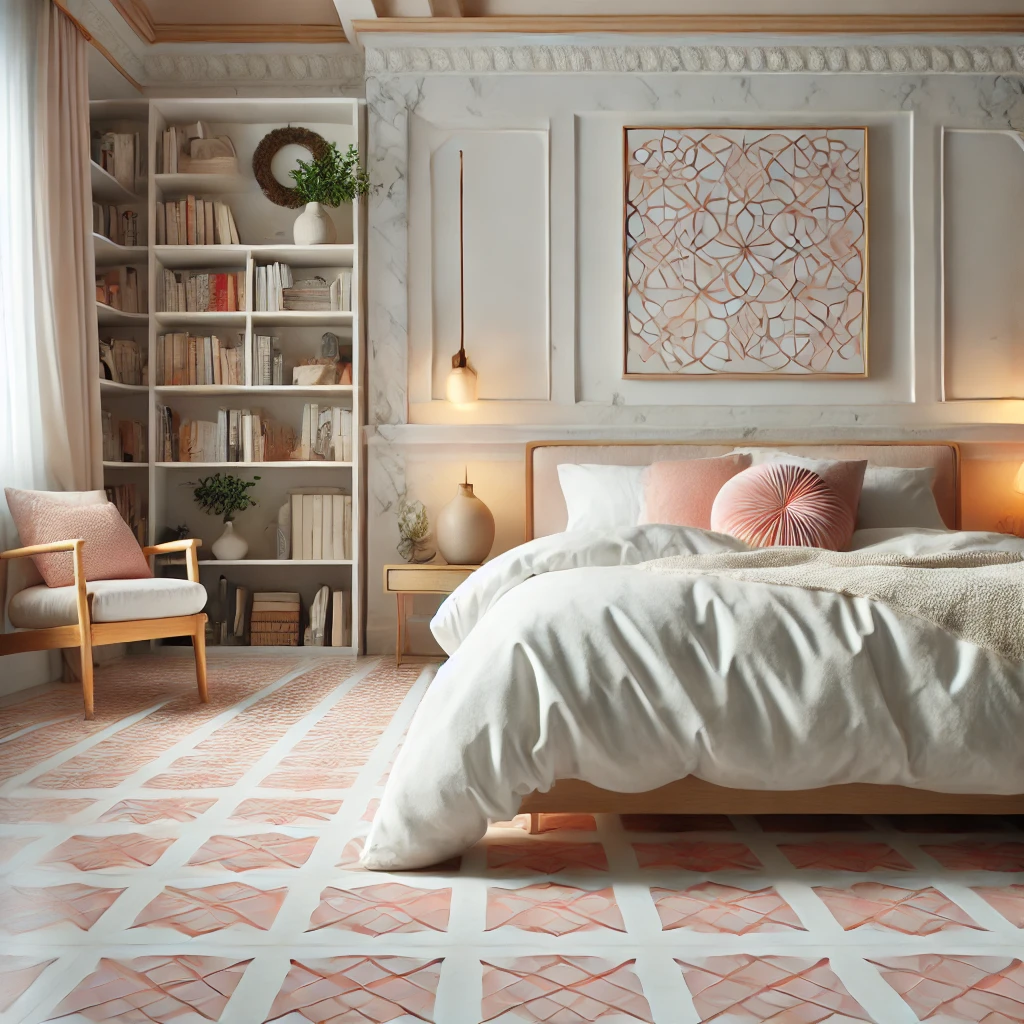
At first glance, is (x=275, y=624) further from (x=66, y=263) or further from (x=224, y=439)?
(x=66, y=263)

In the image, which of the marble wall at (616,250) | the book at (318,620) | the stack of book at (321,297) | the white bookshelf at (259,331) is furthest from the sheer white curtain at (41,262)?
the marble wall at (616,250)

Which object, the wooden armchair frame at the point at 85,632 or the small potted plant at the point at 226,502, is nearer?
the wooden armchair frame at the point at 85,632

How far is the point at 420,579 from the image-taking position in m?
4.29

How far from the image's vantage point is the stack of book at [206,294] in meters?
4.71

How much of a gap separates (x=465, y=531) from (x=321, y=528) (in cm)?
81

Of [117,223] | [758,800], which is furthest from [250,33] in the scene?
[758,800]

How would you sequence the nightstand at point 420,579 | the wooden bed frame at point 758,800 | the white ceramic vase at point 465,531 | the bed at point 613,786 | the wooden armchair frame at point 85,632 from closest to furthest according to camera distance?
the bed at point 613,786, the wooden bed frame at point 758,800, the wooden armchair frame at point 85,632, the nightstand at point 420,579, the white ceramic vase at point 465,531

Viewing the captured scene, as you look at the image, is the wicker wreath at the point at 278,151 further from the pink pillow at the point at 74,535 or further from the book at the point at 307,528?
the pink pillow at the point at 74,535

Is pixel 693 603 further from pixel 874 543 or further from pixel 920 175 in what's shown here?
pixel 920 175

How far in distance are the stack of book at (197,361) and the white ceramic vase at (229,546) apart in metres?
0.72

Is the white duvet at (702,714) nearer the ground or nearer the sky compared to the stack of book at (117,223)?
nearer the ground

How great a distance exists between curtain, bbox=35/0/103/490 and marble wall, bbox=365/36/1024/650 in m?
1.25

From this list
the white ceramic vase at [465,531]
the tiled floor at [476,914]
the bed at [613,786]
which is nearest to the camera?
the tiled floor at [476,914]

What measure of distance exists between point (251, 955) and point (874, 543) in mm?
2561
